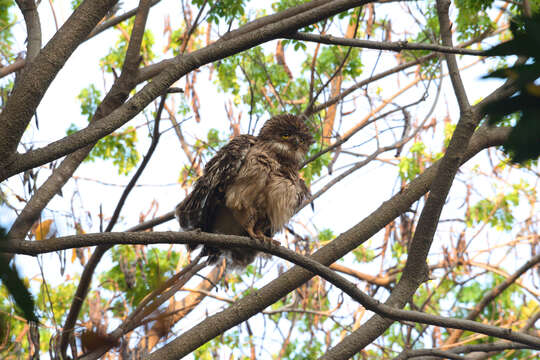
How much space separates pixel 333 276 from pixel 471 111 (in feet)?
4.29

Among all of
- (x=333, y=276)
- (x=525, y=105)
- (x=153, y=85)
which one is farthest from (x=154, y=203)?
(x=525, y=105)

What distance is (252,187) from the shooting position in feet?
14.1

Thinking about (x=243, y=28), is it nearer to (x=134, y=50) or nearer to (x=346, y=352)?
(x=134, y=50)

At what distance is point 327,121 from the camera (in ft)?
25.2

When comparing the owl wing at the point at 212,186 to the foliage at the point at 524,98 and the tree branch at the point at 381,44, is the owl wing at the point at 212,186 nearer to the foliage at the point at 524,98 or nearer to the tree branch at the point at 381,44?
the tree branch at the point at 381,44

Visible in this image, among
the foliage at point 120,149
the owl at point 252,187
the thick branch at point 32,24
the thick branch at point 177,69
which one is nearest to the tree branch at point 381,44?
the thick branch at point 177,69

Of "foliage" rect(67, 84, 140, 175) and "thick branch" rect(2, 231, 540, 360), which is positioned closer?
"thick branch" rect(2, 231, 540, 360)

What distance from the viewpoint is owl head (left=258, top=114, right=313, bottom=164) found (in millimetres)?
4547

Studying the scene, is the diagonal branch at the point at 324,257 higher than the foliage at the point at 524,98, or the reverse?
the diagonal branch at the point at 324,257

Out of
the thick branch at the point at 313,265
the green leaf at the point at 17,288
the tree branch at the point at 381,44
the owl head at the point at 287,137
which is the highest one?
the owl head at the point at 287,137

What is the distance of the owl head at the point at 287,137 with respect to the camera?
4547mm

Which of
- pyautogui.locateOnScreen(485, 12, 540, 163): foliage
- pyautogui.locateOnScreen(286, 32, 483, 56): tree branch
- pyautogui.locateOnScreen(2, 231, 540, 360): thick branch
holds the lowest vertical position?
pyautogui.locateOnScreen(485, 12, 540, 163): foliage

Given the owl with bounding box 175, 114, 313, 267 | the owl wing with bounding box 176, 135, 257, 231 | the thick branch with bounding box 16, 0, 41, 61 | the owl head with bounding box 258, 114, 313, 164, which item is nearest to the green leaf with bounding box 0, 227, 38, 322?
the owl with bounding box 175, 114, 313, 267

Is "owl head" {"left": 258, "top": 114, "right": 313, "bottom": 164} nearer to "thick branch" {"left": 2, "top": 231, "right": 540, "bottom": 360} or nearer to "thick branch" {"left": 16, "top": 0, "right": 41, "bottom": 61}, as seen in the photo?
"thick branch" {"left": 2, "top": 231, "right": 540, "bottom": 360}
